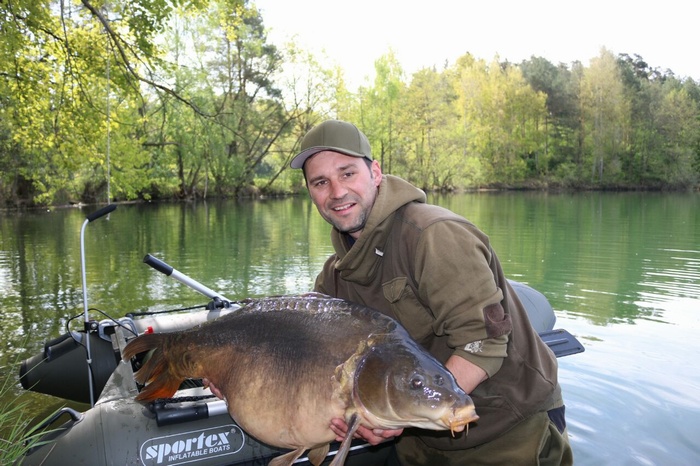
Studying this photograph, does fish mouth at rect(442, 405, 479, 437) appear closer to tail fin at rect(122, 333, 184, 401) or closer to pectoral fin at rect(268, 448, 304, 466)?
pectoral fin at rect(268, 448, 304, 466)

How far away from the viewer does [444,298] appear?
230cm

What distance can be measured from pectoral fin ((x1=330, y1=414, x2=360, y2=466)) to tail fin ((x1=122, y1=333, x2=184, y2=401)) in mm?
1077

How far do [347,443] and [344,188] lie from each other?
1232mm

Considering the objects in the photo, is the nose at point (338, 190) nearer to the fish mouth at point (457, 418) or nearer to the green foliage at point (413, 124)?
the fish mouth at point (457, 418)

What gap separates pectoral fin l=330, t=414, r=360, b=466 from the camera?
1992 mm

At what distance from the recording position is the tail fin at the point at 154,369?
9.09 feet

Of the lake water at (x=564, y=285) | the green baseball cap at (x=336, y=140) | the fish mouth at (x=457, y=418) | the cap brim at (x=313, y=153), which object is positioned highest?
the green baseball cap at (x=336, y=140)

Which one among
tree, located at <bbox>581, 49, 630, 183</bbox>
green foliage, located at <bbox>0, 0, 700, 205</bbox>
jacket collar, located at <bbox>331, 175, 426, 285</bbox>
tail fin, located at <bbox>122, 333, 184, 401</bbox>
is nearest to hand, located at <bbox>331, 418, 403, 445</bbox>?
jacket collar, located at <bbox>331, 175, 426, 285</bbox>

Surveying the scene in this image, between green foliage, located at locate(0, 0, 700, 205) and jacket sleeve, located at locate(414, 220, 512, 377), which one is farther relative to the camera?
green foliage, located at locate(0, 0, 700, 205)

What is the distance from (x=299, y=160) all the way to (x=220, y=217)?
22902mm

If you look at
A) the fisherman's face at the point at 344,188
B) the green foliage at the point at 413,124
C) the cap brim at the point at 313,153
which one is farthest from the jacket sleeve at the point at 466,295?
the green foliage at the point at 413,124

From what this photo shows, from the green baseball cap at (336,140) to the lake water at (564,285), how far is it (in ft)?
10.6

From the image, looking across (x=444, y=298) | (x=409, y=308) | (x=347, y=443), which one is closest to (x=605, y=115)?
(x=409, y=308)

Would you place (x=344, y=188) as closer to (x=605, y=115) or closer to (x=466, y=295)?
(x=466, y=295)
